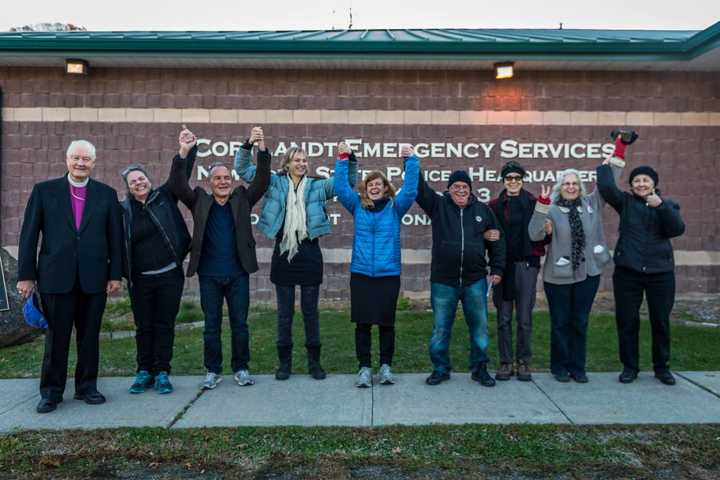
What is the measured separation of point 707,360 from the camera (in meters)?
6.24

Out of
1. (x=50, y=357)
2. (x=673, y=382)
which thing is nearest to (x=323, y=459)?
(x=50, y=357)

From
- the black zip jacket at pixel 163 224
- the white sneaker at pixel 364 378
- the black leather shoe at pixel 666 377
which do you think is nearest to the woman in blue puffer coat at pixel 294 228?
the white sneaker at pixel 364 378

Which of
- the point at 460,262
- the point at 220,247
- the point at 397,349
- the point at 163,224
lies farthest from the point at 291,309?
the point at 397,349

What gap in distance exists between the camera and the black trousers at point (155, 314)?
512cm

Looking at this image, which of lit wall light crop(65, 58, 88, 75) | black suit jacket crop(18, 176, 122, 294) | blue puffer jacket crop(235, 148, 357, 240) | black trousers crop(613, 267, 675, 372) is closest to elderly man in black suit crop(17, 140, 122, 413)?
black suit jacket crop(18, 176, 122, 294)

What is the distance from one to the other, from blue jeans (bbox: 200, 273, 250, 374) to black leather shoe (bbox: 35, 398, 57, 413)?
1.20 meters

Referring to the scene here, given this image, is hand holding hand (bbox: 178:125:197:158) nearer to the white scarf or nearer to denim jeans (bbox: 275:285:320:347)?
the white scarf

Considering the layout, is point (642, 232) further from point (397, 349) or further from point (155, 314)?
point (155, 314)

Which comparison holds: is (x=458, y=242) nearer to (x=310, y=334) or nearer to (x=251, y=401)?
(x=310, y=334)

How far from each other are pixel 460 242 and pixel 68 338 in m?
3.21

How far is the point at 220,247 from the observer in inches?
207

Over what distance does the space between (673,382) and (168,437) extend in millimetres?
4097

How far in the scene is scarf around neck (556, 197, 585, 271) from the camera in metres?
5.32

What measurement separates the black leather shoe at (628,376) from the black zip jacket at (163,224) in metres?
3.88
